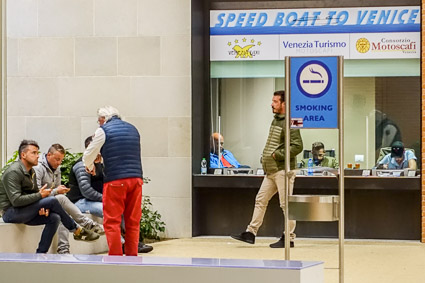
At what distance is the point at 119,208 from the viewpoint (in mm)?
9680

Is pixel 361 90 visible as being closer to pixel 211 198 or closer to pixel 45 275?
pixel 211 198

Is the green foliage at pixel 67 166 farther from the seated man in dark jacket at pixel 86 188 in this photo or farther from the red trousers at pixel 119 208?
the red trousers at pixel 119 208

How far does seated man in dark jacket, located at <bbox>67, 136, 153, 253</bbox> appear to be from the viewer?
11.3 meters

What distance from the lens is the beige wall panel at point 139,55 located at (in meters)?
13.4

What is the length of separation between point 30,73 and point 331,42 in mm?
4200

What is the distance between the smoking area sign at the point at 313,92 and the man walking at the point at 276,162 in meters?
3.68

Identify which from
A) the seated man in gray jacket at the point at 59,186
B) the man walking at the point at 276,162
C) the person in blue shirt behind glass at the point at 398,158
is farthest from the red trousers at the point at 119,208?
the person in blue shirt behind glass at the point at 398,158

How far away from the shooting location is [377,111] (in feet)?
43.5

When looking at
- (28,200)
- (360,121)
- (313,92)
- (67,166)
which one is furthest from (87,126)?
(313,92)

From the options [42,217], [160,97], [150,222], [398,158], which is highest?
[160,97]

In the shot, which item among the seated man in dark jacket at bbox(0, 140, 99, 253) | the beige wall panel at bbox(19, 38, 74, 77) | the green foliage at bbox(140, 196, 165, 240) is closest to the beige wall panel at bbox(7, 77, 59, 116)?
the beige wall panel at bbox(19, 38, 74, 77)

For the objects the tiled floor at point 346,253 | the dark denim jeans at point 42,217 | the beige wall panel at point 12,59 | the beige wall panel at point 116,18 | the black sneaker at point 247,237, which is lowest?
the tiled floor at point 346,253

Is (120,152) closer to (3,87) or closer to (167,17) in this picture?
(167,17)

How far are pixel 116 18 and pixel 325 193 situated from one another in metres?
3.72
